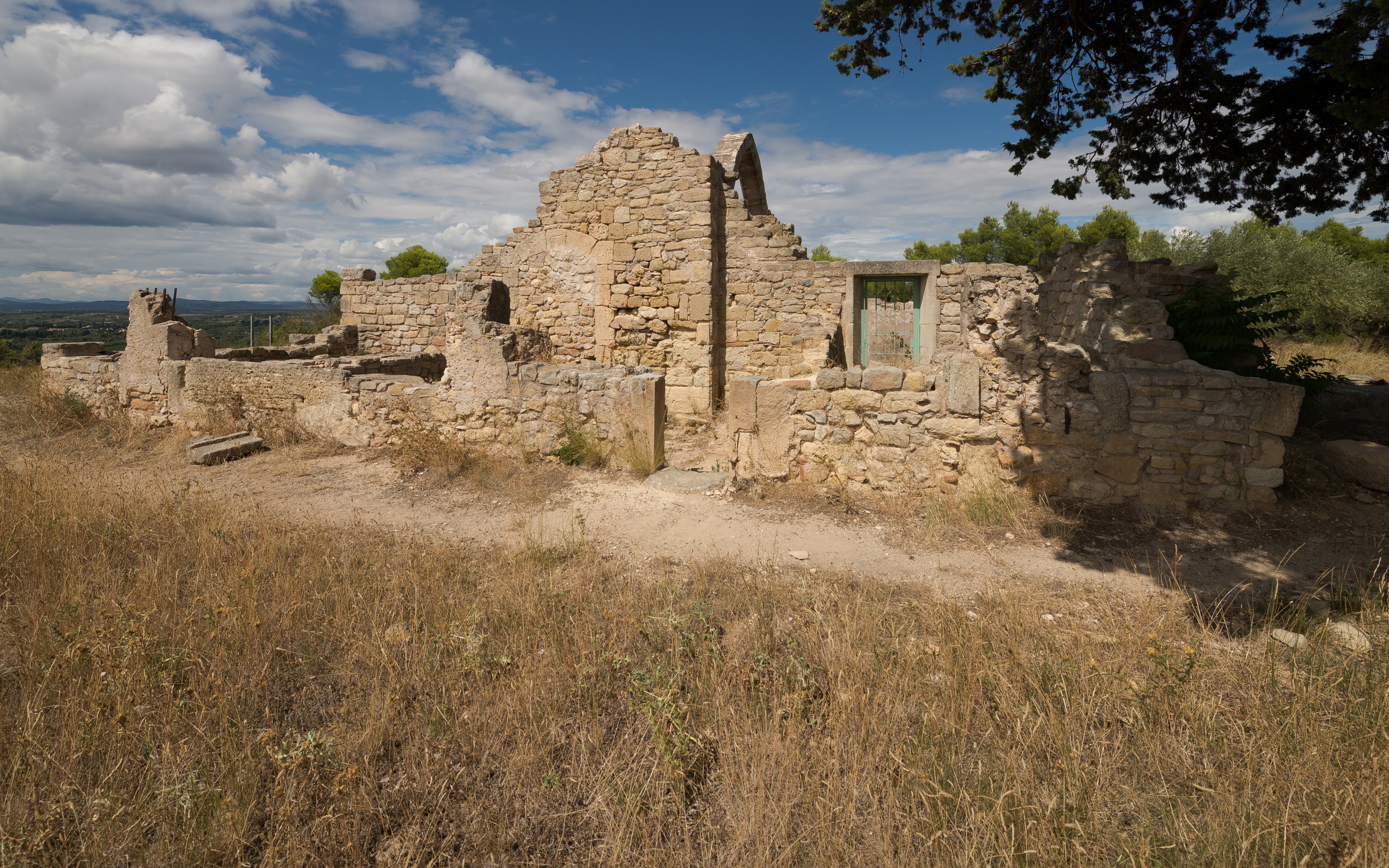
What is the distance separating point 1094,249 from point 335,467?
30.2 ft

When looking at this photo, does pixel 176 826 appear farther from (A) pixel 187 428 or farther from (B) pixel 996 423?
(A) pixel 187 428

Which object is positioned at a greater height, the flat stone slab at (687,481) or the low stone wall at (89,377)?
the low stone wall at (89,377)

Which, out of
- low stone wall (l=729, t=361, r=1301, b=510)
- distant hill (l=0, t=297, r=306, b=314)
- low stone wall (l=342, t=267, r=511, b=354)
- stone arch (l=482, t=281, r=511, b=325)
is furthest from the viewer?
distant hill (l=0, t=297, r=306, b=314)

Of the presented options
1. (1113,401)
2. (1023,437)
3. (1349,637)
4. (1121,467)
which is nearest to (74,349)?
(1023,437)

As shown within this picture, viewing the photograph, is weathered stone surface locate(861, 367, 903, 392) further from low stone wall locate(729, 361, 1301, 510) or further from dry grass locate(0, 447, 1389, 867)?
dry grass locate(0, 447, 1389, 867)

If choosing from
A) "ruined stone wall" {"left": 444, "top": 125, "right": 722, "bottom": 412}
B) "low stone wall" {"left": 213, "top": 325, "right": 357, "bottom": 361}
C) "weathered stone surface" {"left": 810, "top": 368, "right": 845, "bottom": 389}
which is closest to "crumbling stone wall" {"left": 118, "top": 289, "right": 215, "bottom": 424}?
"low stone wall" {"left": 213, "top": 325, "right": 357, "bottom": 361}

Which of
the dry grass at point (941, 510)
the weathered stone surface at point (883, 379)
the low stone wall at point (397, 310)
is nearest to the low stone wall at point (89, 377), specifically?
the low stone wall at point (397, 310)

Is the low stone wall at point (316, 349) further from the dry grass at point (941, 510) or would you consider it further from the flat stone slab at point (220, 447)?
the dry grass at point (941, 510)

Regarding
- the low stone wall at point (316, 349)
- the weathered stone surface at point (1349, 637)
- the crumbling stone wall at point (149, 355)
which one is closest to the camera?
the weathered stone surface at point (1349, 637)

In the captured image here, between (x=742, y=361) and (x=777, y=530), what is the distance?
6.38 metres

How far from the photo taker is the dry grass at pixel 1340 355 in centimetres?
1049

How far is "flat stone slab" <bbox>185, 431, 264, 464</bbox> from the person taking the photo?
24.4 ft

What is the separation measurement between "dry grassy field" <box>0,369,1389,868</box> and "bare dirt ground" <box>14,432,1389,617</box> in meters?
0.45

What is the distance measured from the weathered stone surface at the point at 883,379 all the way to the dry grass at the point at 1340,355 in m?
7.91
